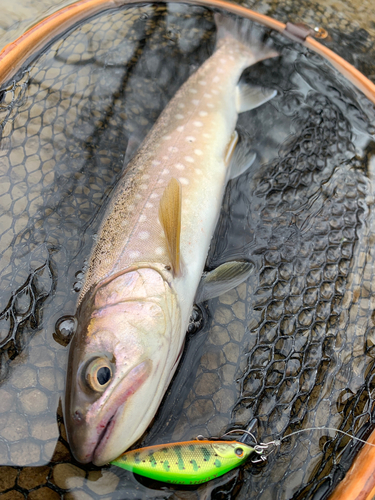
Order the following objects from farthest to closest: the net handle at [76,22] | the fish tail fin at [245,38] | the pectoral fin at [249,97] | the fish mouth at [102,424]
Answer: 1. the fish tail fin at [245,38]
2. the pectoral fin at [249,97]
3. the net handle at [76,22]
4. the fish mouth at [102,424]

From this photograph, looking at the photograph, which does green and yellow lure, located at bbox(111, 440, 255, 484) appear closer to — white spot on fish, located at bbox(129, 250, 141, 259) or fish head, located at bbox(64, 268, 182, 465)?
fish head, located at bbox(64, 268, 182, 465)

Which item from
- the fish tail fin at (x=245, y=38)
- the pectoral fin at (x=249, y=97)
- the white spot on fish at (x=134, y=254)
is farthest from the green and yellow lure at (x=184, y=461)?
the fish tail fin at (x=245, y=38)

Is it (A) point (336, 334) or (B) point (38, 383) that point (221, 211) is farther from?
(B) point (38, 383)

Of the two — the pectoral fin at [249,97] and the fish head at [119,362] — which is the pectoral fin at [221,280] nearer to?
the fish head at [119,362]

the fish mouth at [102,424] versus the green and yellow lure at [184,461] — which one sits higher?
the fish mouth at [102,424]

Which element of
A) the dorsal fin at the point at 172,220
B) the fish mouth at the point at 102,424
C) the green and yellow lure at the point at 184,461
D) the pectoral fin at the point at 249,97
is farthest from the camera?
the pectoral fin at the point at 249,97

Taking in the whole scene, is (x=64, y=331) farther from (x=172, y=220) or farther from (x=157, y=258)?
(x=172, y=220)

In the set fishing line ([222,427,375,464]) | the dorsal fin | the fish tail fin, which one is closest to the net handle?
the fish tail fin
